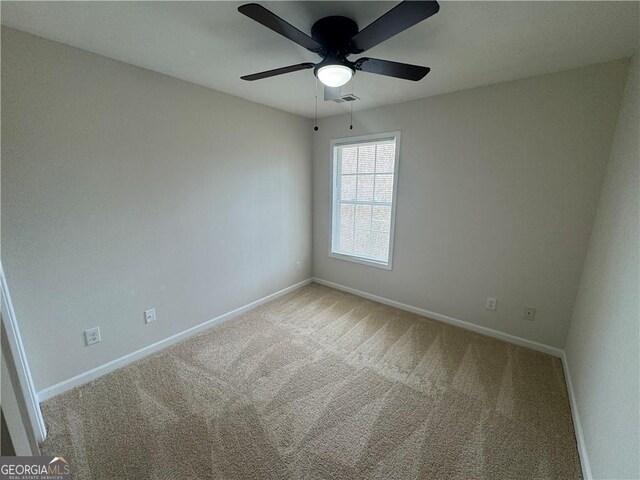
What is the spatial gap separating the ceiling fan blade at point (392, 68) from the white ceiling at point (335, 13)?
23 centimetres

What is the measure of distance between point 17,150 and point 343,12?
2.09 metres

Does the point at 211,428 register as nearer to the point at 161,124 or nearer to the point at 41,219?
the point at 41,219

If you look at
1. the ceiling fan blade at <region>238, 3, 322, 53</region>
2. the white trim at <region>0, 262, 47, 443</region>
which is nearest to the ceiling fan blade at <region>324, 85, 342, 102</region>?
the ceiling fan blade at <region>238, 3, 322, 53</region>

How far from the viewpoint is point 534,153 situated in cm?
218

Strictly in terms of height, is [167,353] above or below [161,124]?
below

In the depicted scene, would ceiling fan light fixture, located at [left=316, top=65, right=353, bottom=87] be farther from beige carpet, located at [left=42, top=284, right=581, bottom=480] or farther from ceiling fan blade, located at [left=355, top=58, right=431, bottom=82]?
beige carpet, located at [left=42, top=284, right=581, bottom=480]

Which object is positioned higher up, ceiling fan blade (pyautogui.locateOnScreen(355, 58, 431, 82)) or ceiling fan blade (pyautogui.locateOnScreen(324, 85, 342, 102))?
ceiling fan blade (pyautogui.locateOnScreen(324, 85, 342, 102))

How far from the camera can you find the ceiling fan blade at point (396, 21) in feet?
3.14

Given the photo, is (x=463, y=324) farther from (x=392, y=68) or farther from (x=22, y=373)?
(x=22, y=373)

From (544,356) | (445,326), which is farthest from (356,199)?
(544,356)

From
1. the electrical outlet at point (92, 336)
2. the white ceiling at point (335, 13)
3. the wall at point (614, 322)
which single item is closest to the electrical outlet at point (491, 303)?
the wall at point (614, 322)

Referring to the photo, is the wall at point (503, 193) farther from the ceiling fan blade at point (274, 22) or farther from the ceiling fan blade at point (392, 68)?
the ceiling fan blade at point (274, 22)

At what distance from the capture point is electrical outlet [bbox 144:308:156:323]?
2250mm

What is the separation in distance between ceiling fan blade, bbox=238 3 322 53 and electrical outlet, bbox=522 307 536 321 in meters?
2.73
